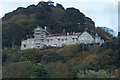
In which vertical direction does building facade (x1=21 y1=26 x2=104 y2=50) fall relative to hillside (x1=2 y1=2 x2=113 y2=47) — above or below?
below

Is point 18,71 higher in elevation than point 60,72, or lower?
higher

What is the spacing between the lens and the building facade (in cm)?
3650

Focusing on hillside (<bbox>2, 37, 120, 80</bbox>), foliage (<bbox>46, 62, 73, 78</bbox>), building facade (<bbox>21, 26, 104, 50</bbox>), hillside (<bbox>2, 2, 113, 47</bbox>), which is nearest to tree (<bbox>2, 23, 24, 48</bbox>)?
hillside (<bbox>2, 2, 113, 47</bbox>)

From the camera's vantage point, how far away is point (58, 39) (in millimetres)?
38562

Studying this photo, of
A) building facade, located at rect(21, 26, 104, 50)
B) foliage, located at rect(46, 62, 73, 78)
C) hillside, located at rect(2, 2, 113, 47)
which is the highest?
hillside, located at rect(2, 2, 113, 47)

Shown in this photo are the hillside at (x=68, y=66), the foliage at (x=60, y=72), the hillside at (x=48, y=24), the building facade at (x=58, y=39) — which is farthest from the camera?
the hillside at (x=48, y=24)

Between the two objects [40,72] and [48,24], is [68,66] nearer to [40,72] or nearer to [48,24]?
[40,72]

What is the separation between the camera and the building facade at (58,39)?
36500mm

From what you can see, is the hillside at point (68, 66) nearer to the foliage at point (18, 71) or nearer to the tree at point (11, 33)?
the foliage at point (18, 71)

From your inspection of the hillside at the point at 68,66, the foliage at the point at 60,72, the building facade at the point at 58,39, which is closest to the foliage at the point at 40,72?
the hillside at the point at 68,66

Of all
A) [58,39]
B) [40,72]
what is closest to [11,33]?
[58,39]

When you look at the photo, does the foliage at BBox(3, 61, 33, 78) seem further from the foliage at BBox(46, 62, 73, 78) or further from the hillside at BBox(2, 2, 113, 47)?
the hillside at BBox(2, 2, 113, 47)

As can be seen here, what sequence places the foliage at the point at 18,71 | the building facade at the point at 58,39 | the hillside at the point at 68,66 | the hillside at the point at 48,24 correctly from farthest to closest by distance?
the hillside at the point at 48,24 → the building facade at the point at 58,39 → the hillside at the point at 68,66 → the foliage at the point at 18,71

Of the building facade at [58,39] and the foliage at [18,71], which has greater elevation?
the building facade at [58,39]
